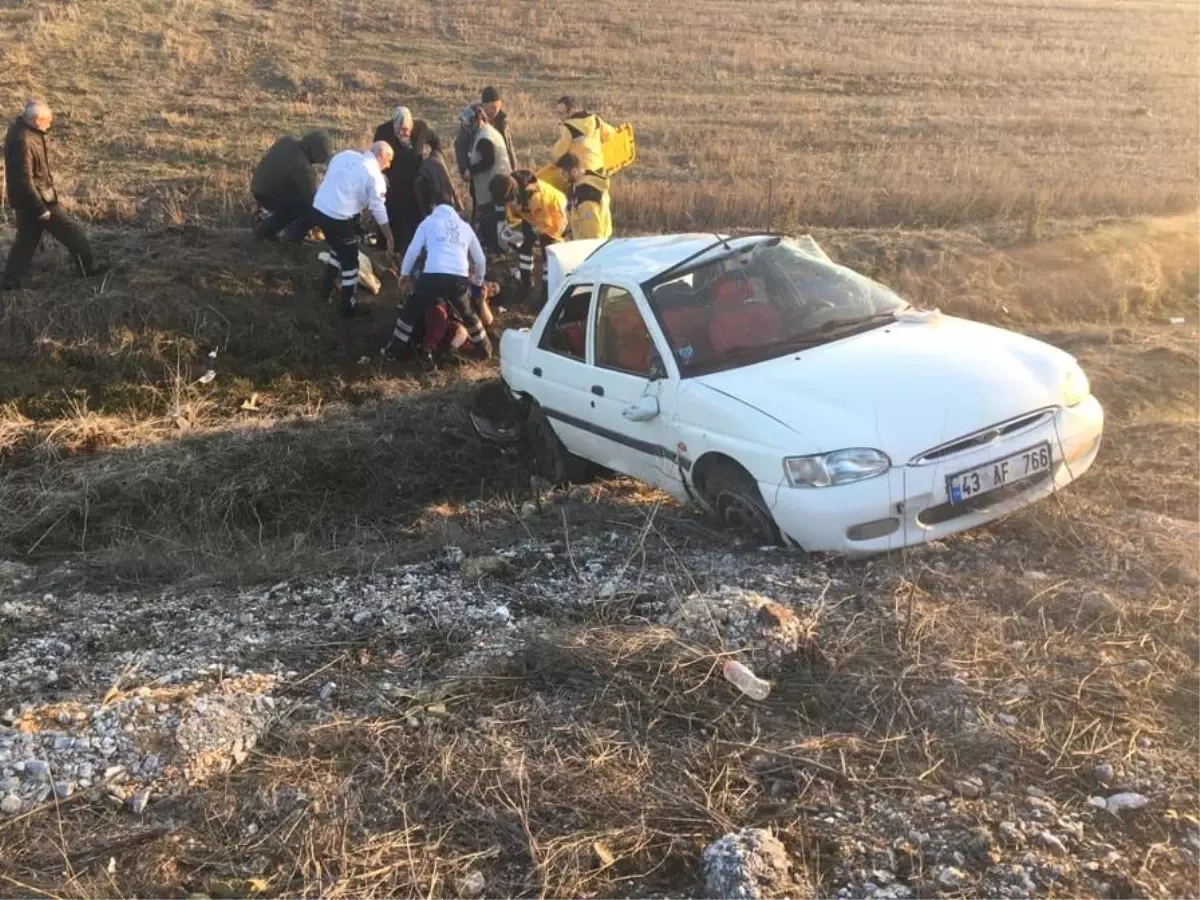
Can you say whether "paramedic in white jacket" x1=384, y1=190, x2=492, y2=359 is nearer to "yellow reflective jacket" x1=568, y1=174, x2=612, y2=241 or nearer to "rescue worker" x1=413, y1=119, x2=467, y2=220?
"rescue worker" x1=413, y1=119, x2=467, y2=220

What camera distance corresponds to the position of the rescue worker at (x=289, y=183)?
31.2 ft

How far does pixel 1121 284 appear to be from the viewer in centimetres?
1150

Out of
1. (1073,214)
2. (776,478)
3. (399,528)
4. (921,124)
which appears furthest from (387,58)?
(776,478)

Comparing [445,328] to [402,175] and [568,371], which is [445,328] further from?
[568,371]

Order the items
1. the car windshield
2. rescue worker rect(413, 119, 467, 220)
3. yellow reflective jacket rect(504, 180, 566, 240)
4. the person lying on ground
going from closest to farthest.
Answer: the car windshield
the person lying on ground
rescue worker rect(413, 119, 467, 220)
yellow reflective jacket rect(504, 180, 566, 240)

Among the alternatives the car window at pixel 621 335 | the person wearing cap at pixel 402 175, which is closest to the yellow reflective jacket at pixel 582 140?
the person wearing cap at pixel 402 175

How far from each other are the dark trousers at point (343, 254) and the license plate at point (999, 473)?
247 inches

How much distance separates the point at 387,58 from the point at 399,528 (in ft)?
56.9

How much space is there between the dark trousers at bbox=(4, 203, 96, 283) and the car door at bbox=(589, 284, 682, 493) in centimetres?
565

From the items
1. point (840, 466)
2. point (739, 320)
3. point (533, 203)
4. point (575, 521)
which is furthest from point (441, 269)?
point (840, 466)

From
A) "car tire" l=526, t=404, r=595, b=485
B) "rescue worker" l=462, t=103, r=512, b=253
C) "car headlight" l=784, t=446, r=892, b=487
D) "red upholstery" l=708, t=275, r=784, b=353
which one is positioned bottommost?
"car tire" l=526, t=404, r=595, b=485

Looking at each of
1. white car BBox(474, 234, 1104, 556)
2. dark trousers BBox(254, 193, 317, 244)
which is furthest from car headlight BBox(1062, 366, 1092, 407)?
dark trousers BBox(254, 193, 317, 244)

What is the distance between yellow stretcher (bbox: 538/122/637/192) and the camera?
9938 millimetres

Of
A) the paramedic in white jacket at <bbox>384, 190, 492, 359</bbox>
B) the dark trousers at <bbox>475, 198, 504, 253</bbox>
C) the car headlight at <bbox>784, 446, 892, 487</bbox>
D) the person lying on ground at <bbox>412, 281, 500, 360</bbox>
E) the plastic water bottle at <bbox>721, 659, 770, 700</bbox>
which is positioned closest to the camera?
the plastic water bottle at <bbox>721, 659, 770, 700</bbox>
